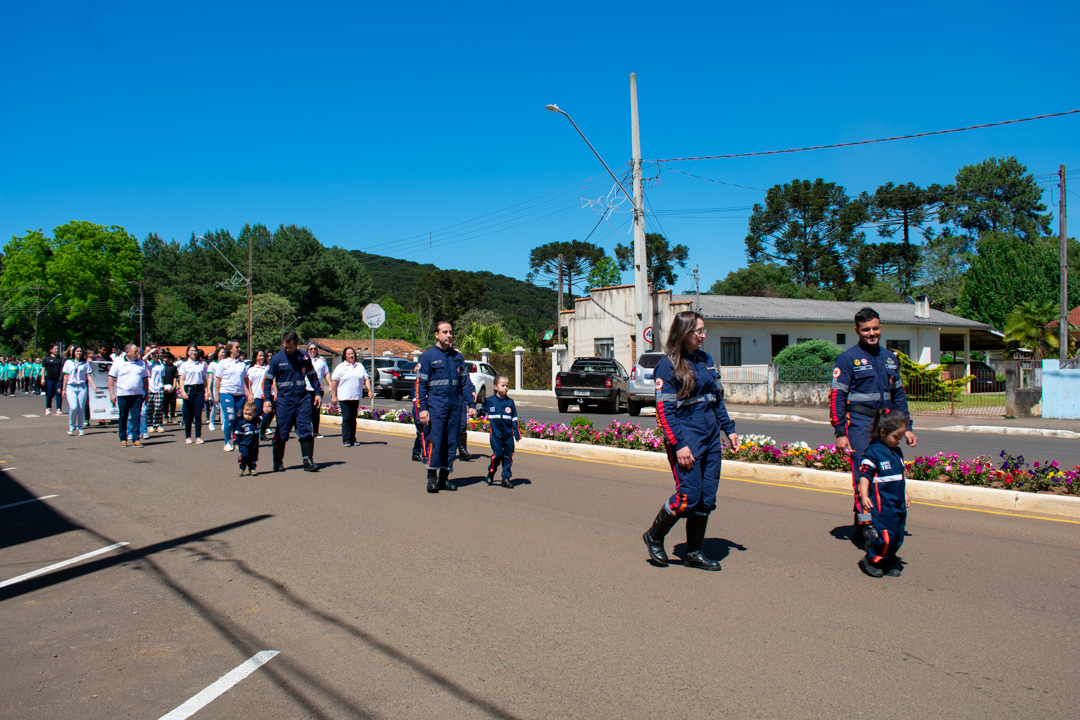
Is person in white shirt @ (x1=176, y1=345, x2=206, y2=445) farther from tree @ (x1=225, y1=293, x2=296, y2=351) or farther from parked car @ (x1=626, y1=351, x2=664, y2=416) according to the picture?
tree @ (x1=225, y1=293, x2=296, y2=351)

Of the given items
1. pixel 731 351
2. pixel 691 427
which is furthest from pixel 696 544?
pixel 731 351

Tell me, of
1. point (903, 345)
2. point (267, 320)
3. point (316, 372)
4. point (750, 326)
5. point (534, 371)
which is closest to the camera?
point (316, 372)

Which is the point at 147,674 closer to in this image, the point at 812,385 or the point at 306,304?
the point at 812,385

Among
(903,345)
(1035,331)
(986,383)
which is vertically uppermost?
(1035,331)

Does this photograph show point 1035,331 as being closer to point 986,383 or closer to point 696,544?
point 986,383

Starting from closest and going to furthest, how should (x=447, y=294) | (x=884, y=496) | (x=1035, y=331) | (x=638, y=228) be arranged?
(x=884, y=496) → (x=638, y=228) → (x=1035, y=331) → (x=447, y=294)

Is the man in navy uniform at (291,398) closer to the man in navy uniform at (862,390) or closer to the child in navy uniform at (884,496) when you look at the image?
the man in navy uniform at (862,390)

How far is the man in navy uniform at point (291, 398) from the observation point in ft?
32.6

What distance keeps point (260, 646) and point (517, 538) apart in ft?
8.59

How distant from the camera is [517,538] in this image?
6309mm

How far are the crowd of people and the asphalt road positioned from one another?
47 cm

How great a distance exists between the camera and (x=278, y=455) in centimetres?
1014

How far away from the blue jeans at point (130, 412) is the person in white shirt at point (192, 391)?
71 centimetres

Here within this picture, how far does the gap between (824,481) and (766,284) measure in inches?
2401
